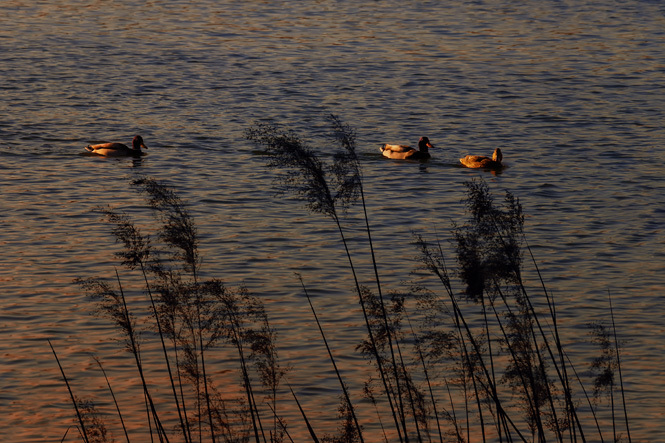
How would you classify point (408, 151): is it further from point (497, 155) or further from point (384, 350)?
point (384, 350)

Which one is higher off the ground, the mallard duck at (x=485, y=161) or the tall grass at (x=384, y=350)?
the tall grass at (x=384, y=350)

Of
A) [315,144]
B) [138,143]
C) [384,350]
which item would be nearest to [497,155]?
[315,144]

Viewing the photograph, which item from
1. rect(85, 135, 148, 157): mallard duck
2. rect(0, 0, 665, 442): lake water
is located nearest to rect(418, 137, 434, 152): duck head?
rect(0, 0, 665, 442): lake water

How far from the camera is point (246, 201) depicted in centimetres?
1697

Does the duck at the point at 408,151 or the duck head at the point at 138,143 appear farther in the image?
the duck head at the point at 138,143

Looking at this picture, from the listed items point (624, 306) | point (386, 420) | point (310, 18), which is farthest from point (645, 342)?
point (310, 18)

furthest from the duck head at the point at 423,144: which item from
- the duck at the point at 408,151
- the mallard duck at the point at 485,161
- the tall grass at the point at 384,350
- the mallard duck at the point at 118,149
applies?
the tall grass at the point at 384,350

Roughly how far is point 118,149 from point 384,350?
12.5 metres

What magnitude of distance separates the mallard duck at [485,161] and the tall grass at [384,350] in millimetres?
5202

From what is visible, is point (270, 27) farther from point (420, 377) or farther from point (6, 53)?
point (420, 377)

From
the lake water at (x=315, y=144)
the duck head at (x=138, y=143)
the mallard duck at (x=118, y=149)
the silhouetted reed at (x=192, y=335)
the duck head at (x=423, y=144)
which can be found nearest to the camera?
the silhouetted reed at (x=192, y=335)

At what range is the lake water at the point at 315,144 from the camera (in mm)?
11172

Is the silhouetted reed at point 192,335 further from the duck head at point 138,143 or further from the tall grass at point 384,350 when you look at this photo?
the duck head at point 138,143

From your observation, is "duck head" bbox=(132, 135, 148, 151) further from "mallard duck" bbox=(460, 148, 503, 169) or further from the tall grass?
the tall grass
